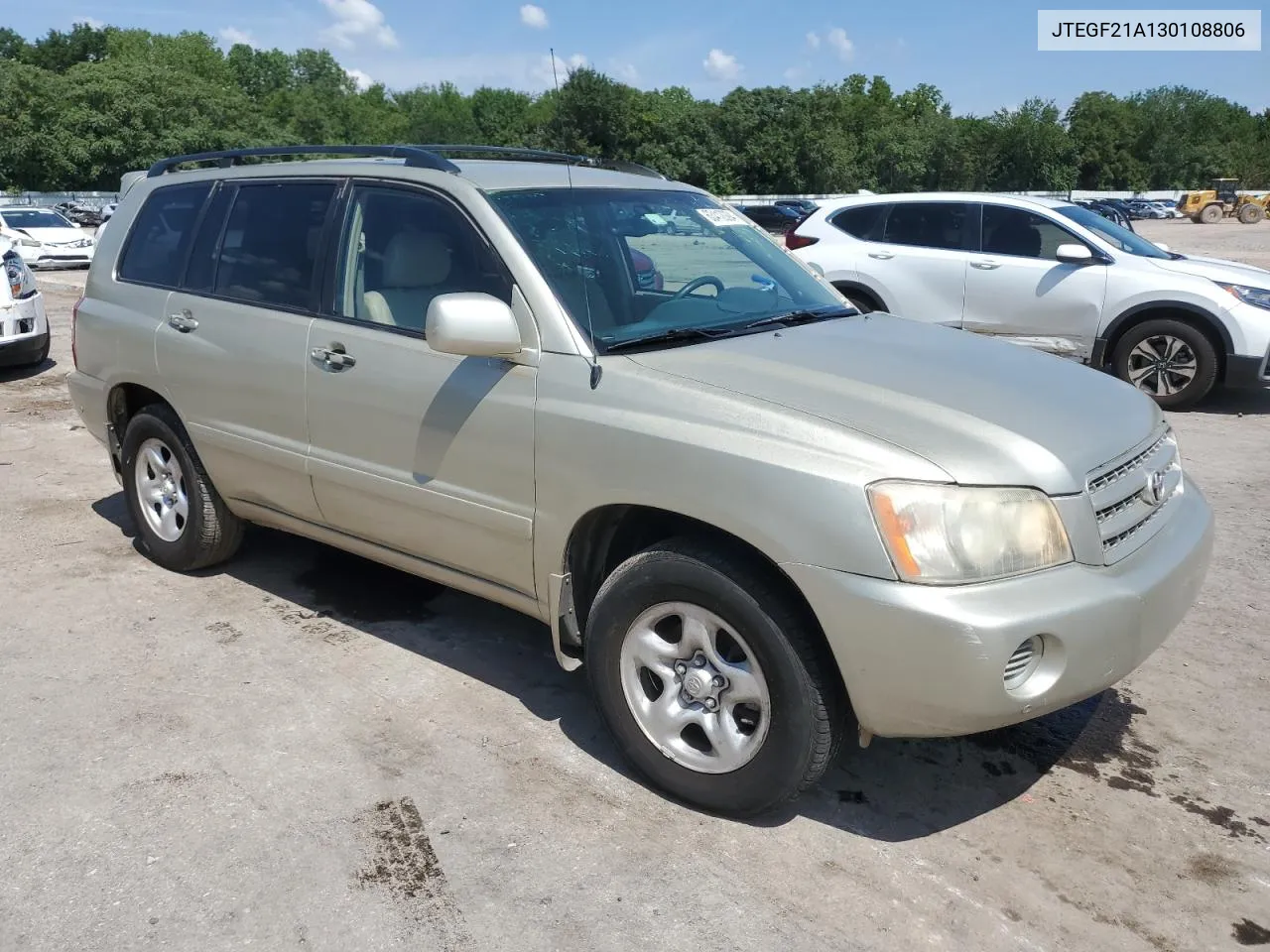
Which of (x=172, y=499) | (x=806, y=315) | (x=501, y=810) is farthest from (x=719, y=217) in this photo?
(x=172, y=499)

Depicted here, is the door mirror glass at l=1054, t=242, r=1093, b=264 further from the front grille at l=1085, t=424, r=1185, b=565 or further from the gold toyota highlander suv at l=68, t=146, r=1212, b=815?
the front grille at l=1085, t=424, r=1185, b=565

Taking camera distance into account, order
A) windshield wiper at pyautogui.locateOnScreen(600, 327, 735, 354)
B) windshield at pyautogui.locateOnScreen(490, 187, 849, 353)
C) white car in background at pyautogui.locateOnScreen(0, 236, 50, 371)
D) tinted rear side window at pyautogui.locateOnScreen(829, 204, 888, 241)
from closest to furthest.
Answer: windshield wiper at pyautogui.locateOnScreen(600, 327, 735, 354)
windshield at pyautogui.locateOnScreen(490, 187, 849, 353)
white car in background at pyautogui.locateOnScreen(0, 236, 50, 371)
tinted rear side window at pyautogui.locateOnScreen(829, 204, 888, 241)

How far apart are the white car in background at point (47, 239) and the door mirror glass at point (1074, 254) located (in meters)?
20.8

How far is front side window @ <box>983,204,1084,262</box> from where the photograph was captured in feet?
31.3

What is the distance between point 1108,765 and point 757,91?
7740 cm

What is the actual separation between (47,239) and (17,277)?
1536cm

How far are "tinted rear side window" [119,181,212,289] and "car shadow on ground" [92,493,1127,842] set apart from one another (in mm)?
1407

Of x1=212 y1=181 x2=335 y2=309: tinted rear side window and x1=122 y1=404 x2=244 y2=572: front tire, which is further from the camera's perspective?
x1=122 y1=404 x2=244 y2=572: front tire

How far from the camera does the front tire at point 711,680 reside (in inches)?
114

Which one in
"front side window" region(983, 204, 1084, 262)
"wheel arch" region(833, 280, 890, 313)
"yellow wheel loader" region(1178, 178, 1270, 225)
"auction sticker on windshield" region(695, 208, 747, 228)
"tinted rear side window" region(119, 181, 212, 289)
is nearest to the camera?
"auction sticker on windshield" region(695, 208, 747, 228)

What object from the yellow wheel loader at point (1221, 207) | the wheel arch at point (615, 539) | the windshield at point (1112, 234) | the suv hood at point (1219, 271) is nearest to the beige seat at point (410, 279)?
the wheel arch at point (615, 539)

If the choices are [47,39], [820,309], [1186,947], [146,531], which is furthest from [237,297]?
[47,39]

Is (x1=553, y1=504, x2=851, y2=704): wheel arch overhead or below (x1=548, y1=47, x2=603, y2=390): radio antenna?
below

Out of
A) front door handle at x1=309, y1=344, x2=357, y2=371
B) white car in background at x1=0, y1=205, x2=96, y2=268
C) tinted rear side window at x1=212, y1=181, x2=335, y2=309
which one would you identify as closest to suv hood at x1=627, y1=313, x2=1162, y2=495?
front door handle at x1=309, y1=344, x2=357, y2=371
